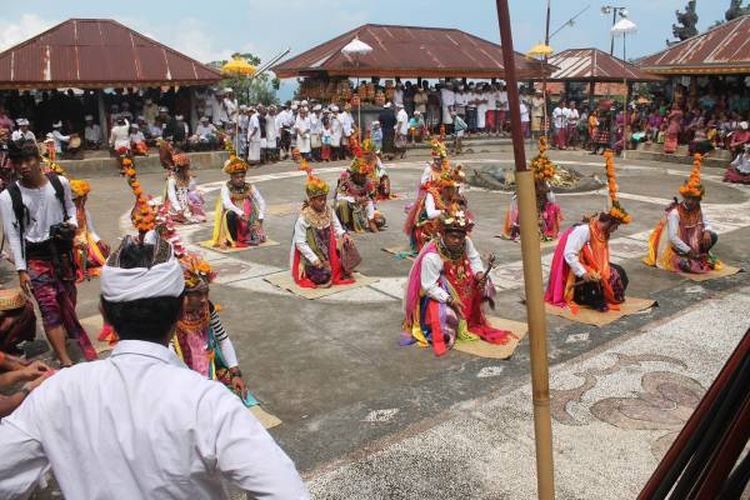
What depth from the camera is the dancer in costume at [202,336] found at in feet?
14.0

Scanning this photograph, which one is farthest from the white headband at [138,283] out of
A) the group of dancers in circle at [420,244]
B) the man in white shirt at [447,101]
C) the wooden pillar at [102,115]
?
the man in white shirt at [447,101]

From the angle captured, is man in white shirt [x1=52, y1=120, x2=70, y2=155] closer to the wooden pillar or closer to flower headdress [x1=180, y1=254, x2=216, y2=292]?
the wooden pillar

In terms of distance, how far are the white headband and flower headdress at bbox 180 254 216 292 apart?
225 centimetres

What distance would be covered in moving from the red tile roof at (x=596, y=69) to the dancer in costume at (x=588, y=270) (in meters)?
17.9

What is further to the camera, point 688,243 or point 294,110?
point 294,110

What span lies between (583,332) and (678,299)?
171 centimetres

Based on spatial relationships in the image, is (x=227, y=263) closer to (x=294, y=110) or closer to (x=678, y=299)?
(x=678, y=299)

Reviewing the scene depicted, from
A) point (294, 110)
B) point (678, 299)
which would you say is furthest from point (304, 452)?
point (294, 110)

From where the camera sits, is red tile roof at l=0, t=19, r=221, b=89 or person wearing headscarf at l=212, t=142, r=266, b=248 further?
red tile roof at l=0, t=19, r=221, b=89

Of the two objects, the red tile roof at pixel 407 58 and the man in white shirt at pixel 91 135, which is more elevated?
the red tile roof at pixel 407 58

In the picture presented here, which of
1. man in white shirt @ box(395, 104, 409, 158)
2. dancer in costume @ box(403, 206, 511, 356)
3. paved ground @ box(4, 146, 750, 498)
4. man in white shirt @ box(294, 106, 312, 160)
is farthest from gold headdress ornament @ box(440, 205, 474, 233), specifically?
man in white shirt @ box(395, 104, 409, 158)

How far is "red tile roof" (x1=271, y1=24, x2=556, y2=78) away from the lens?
74.3 feet

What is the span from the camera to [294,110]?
2134 cm

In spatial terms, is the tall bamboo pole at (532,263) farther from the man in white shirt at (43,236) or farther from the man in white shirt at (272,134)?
the man in white shirt at (272,134)
